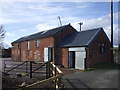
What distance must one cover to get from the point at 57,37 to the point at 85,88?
60.9ft

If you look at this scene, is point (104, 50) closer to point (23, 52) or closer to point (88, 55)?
point (88, 55)

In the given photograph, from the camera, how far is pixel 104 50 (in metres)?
23.0

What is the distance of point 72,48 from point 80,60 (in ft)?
7.55

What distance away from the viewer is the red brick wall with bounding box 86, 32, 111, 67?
20.6m

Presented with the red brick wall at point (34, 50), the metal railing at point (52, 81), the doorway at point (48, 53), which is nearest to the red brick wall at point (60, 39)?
the red brick wall at point (34, 50)

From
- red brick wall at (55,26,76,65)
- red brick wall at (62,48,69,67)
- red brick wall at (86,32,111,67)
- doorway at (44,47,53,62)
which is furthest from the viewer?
doorway at (44,47,53,62)

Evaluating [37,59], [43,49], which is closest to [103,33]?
[43,49]

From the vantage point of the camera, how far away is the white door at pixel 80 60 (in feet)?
68.9

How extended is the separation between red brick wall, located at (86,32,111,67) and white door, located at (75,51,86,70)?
2.61ft

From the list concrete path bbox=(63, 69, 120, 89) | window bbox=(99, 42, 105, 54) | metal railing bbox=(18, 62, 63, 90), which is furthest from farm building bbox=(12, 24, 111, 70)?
metal railing bbox=(18, 62, 63, 90)

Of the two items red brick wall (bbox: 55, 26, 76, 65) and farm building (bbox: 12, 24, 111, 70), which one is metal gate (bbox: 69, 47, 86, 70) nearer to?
farm building (bbox: 12, 24, 111, 70)

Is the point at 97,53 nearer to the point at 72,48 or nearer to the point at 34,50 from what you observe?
the point at 72,48

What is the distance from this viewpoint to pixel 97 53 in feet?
71.1

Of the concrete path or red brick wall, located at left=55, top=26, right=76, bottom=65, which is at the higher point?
red brick wall, located at left=55, top=26, right=76, bottom=65
